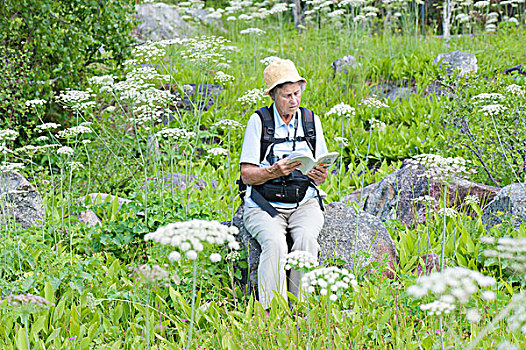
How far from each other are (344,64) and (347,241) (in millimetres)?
5630

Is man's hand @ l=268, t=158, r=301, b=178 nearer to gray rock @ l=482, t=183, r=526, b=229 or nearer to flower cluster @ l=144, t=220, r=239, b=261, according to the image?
flower cluster @ l=144, t=220, r=239, b=261

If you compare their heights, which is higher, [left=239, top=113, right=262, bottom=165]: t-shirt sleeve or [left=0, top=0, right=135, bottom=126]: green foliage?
[left=0, top=0, right=135, bottom=126]: green foliage

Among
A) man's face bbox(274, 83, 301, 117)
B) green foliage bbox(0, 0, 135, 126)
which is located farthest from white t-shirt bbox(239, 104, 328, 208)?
green foliage bbox(0, 0, 135, 126)

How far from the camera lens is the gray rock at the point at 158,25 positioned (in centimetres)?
1184

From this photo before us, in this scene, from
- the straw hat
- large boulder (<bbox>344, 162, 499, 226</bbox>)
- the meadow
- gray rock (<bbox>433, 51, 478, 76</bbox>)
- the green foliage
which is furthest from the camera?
gray rock (<bbox>433, 51, 478, 76</bbox>)

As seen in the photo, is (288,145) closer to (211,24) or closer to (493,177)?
(493,177)

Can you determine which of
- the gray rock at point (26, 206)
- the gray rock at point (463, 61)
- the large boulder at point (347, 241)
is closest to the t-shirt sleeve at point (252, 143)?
the large boulder at point (347, 241)

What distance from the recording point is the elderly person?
3.75m

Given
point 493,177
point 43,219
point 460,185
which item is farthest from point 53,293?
point 493,177

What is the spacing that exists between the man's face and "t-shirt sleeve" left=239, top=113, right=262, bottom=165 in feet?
0.70

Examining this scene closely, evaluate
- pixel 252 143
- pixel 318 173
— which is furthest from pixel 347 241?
pixel 252 143

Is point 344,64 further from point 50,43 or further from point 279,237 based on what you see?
point 279,237

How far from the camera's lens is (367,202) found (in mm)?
5488

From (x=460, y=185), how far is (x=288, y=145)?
195cm
